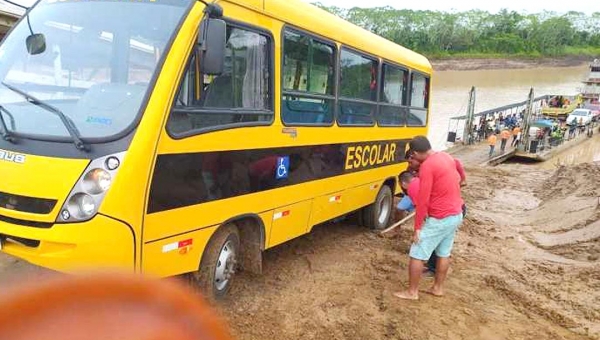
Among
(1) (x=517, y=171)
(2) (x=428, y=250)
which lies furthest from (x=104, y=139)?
(1) (x=517, y=171)

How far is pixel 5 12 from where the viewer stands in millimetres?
9125

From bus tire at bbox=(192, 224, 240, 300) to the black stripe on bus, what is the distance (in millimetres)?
368

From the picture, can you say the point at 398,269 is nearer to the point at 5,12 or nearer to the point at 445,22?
the point at 5,12

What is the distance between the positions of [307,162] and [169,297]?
4.29 metres

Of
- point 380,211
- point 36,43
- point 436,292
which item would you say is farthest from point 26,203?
point 380,211

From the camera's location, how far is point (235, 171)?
409 cm

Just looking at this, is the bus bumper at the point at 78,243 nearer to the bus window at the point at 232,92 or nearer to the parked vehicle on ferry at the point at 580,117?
the bus window at the point at 232,92

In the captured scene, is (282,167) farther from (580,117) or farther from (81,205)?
(580,117)

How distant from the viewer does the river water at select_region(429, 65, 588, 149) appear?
35062 millimetres

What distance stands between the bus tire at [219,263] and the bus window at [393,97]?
11.4 ft

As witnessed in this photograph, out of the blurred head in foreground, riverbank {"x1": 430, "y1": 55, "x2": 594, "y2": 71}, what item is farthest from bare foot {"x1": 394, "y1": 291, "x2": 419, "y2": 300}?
riverbank {"x1": 430, "y1": 55, "x2": 594, "y2": 71}

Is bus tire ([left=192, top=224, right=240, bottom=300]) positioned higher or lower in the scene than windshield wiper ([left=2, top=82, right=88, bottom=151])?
lower

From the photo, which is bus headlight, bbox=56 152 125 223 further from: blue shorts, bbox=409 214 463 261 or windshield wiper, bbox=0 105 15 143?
blue shorts, bbox=409 214 463 261

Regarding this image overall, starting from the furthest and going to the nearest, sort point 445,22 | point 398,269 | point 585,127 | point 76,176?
point 445,22, point 585,127, point 398,269, point 76,176
